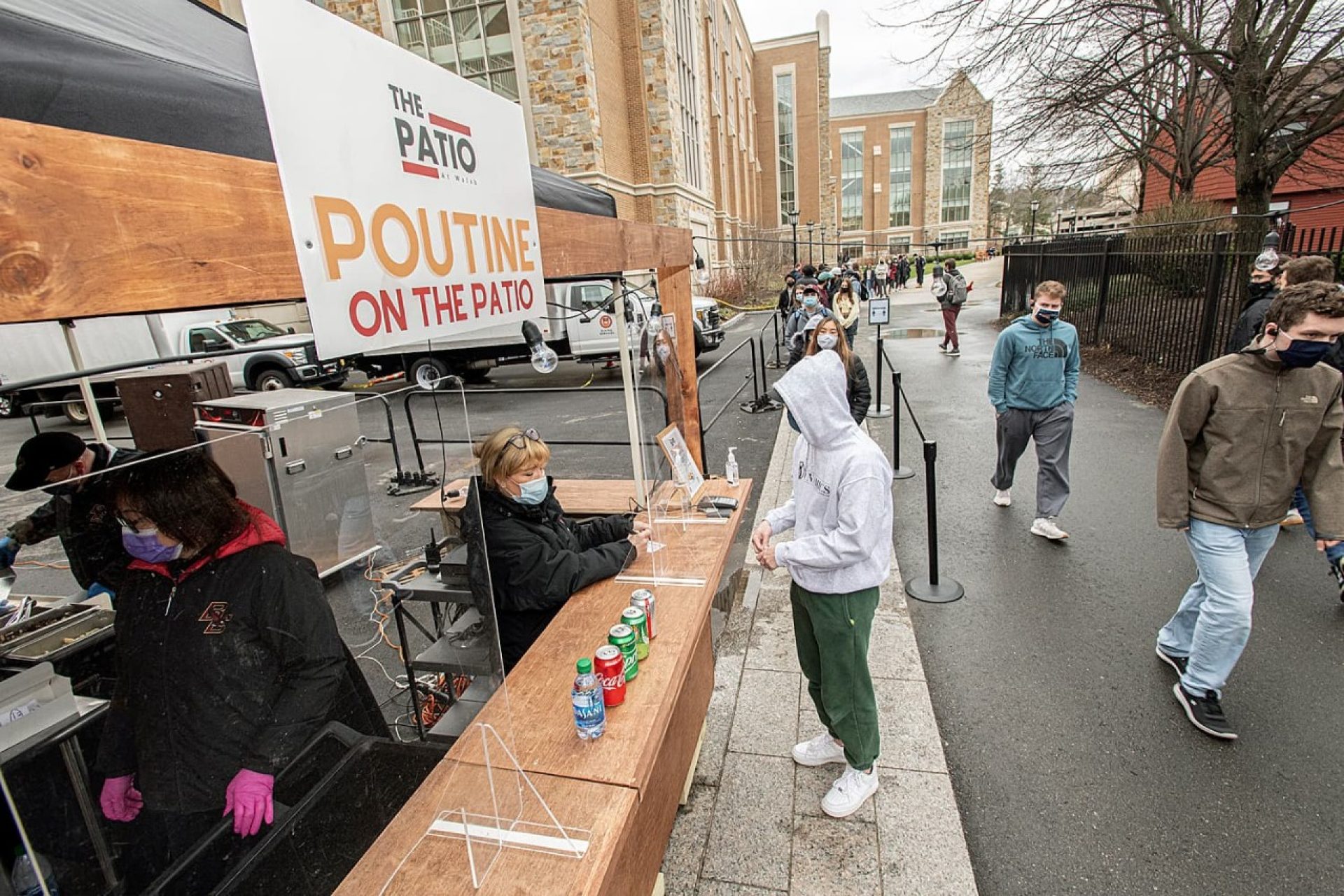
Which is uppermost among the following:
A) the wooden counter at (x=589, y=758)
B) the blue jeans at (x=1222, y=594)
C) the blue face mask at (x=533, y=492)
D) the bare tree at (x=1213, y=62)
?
the bare tree at (x=1213, y=62)

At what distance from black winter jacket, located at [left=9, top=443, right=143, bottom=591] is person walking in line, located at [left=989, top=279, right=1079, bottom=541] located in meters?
5.02

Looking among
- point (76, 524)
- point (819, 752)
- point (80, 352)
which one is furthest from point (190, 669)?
point (819, 752)

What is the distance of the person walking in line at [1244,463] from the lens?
8.89ft

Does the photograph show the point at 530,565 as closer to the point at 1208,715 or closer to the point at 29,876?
the point at 29,876

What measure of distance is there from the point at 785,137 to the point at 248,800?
205 ft

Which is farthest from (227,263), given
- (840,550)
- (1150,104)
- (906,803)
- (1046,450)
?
(1150,104)

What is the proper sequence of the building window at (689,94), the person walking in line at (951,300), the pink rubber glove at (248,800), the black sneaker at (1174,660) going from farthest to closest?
the building window at (689,94) < the person walking in line at (951,300) < the black sneaker at (1174,660) < the pink rubber glove at (248,800)

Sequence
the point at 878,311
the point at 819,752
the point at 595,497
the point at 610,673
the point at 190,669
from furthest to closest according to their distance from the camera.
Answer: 1. the point at 878,311
2. the point at 595,497
3. the point at 819,752
4. the point at 610,673
5. the point at 190,669

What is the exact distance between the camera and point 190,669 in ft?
4.22

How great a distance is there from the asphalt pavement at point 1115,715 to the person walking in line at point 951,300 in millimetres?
7941

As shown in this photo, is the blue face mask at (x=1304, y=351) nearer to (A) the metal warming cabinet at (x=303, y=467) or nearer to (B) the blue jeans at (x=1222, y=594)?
(B) the blue jeans at (x=1222, y=594)

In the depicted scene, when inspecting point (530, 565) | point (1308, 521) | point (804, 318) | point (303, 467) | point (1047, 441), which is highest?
point (303, 467)

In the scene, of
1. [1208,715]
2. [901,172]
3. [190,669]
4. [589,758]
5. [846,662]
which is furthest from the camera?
[901,172]

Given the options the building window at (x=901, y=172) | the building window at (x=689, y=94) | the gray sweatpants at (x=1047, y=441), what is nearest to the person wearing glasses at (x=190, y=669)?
the gray sweatpants at (x=1047, y=441)
